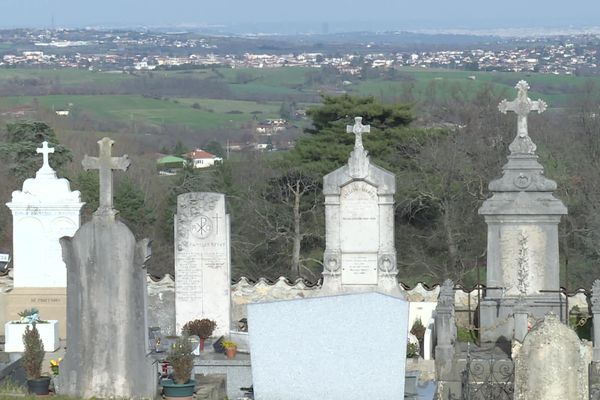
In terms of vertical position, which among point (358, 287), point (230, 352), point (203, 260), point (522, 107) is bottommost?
point (230, 352)

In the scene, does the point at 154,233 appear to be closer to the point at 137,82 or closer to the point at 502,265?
the point at 502,265

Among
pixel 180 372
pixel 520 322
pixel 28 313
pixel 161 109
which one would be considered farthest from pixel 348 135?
pixel 161 109

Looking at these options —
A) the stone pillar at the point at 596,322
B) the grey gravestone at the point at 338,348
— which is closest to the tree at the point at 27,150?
the stone pillar at the point at 596,322

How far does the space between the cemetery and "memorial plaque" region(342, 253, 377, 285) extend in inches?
1.1

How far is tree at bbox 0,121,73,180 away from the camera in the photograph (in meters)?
37.8

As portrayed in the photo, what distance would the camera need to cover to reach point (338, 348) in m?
14.0

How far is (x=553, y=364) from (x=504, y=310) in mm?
7331

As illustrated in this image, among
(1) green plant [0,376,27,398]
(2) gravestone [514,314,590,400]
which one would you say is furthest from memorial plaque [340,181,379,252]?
(2) gravestone [514,314,590,400]

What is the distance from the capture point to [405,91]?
60.3 meters

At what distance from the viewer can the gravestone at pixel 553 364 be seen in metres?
12.7

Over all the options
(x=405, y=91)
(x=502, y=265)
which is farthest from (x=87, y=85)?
(x=502, y=265)

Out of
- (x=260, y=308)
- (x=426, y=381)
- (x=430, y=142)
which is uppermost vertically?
(x=430, y=142)

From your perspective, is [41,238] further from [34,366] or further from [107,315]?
[107,315]

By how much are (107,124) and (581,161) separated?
5481 cm
